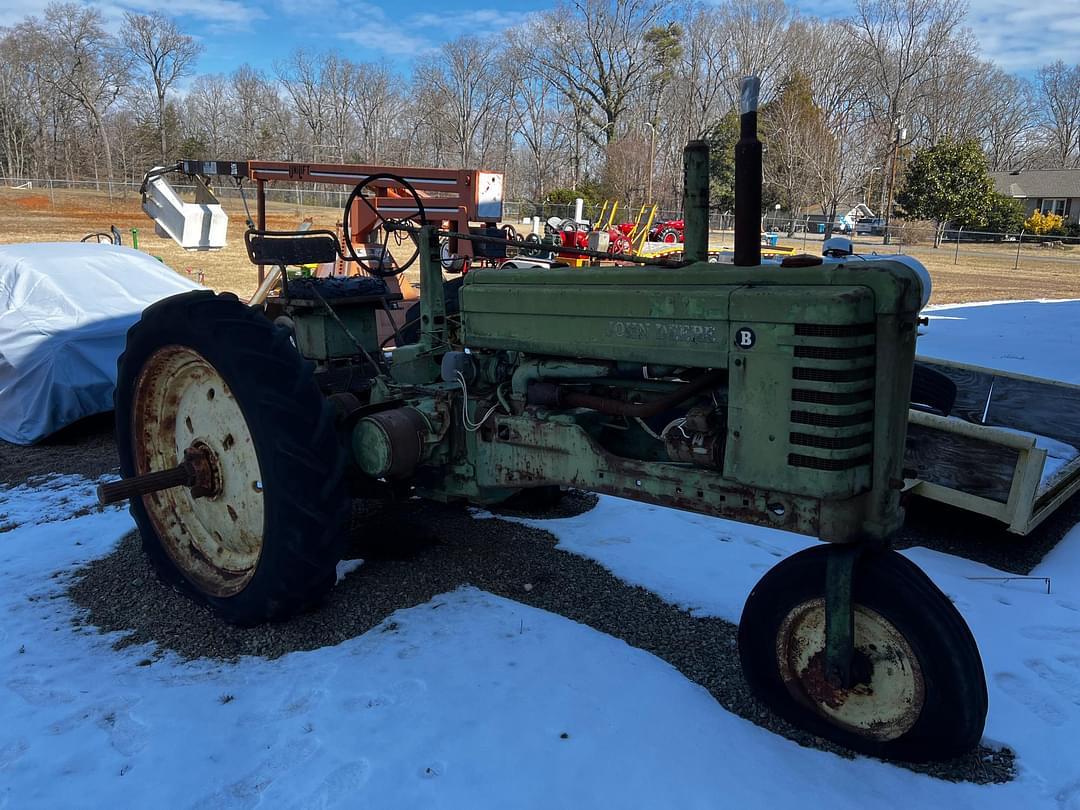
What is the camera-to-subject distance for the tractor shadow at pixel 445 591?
280 centimetres

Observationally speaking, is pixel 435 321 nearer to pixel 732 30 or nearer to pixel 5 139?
pixel 732 30

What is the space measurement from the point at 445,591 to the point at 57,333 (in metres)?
4.08

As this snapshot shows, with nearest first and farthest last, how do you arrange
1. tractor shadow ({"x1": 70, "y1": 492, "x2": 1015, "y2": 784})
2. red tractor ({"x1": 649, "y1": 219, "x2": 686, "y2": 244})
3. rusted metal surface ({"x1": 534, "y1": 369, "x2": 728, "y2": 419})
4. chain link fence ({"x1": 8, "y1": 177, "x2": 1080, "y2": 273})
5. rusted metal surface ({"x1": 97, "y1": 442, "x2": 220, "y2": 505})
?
rusted metal surface ({"x1": 534, "y1": 369, "x2": 728, "y2": 419}), tractor shadow ({"x1": 70, "y1": 492, "x2": 1015, "y2": 784}), rusted metal surface ({"x1": 97, "y1": 442, "x2": 220, "y2": 505}), red tractor ({"x1": 649, "y1": 219, "x2": 686, "y2": 244}), chain link fence ({"x1": 8, "y1": 177, "x2": 1080, "y2": 273})

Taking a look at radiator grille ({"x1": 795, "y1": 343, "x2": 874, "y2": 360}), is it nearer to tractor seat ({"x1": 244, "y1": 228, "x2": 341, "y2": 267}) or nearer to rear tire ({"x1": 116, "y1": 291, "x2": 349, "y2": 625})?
rear tire ({"x1": 116, "y1": 291, "x2": 349, "y2": 625})

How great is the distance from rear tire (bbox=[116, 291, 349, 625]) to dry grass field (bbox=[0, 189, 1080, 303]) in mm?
10880

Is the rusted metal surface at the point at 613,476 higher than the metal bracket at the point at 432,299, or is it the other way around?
the metal bracket at the point at 432,299

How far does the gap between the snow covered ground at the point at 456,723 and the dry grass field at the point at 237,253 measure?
11735mm

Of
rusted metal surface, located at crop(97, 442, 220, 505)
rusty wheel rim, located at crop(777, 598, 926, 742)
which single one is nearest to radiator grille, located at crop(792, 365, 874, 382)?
rusty wheel rim, located at crop(777, 598, 926, 742)

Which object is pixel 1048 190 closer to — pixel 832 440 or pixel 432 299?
pixel 432 299

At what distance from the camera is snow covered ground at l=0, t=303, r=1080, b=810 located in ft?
7.28

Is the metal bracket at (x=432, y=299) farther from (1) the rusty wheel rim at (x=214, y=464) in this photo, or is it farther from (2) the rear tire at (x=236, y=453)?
(1) the rusty wheel rim at (x=214, y=464)

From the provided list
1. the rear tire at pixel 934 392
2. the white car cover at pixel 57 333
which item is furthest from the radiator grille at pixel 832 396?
the white car cover at pixel 57 333

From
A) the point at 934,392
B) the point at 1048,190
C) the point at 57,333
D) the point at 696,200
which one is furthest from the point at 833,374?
the point at 1048,190

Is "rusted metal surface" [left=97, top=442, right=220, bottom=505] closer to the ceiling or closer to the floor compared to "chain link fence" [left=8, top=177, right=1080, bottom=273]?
closer to the floor
